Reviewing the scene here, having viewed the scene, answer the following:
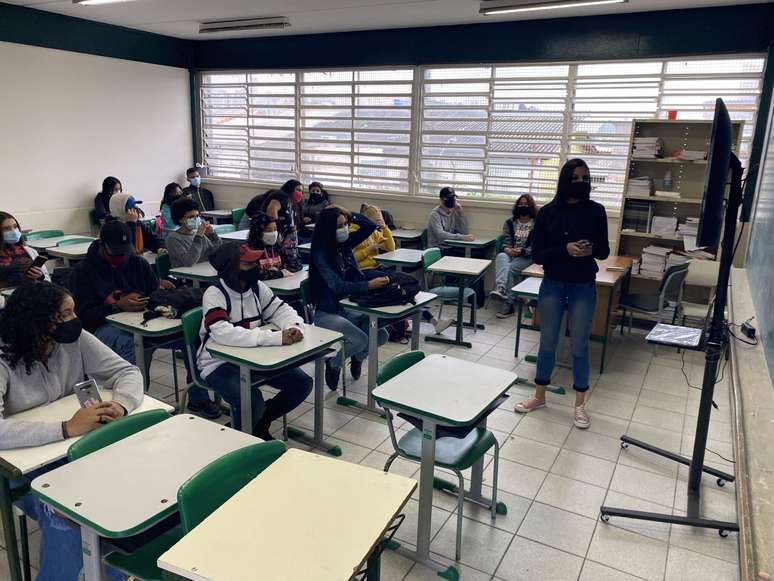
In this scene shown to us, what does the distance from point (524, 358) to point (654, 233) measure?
2002 mm

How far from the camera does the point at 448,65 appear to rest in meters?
7.01

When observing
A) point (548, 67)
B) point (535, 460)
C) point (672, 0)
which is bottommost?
point (535, 460)

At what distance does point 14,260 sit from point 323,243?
230 centimetres

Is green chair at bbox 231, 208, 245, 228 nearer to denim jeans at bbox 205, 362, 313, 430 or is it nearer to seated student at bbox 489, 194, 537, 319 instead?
seated student at bbox 489, 194, 537, 319

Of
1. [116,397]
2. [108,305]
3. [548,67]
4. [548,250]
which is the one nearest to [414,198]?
[548,67]

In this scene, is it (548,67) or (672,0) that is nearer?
(672,0)

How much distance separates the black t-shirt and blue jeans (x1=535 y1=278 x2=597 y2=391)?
0.07 meters

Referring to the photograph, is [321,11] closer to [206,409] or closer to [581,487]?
[206,409]

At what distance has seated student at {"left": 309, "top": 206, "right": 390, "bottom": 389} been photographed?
12.8ft

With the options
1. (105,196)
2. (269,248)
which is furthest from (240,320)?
(105,196)

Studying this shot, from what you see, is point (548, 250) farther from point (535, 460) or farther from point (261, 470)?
→ point (261, 470)

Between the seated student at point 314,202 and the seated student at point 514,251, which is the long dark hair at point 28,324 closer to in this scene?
the seated student at point 514,251

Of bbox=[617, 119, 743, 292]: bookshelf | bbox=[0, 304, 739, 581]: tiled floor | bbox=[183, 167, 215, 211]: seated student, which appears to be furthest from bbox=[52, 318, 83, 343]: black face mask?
bbox=[183, 167, 215, 211]: seated student

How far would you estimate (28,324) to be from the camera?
2.13m
